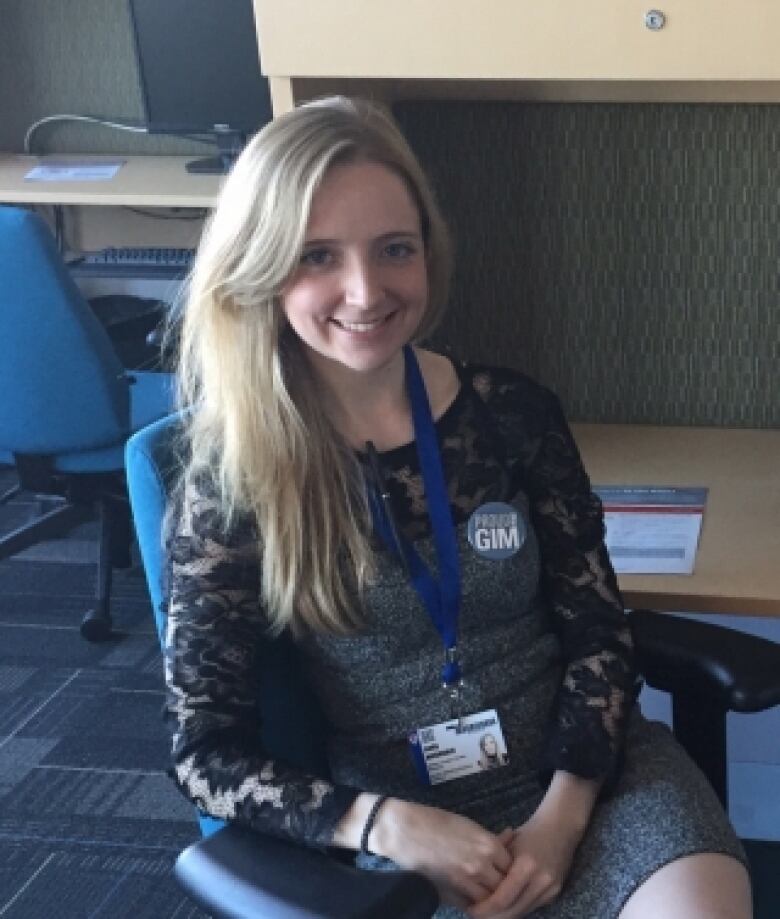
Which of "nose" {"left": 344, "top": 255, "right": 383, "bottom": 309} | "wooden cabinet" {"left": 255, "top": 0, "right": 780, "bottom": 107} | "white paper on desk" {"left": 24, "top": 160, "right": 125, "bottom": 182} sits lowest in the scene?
"white paper on desk" {"left": 24, "top": 160, "right": 125, "bottom": 182}

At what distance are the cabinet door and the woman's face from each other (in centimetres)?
25

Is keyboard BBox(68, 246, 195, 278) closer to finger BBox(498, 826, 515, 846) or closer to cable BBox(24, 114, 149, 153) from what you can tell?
cable BBox(24, 114, 149, 153)

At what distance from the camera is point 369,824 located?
1146 millimetres

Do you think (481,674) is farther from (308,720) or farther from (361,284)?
(361,284)

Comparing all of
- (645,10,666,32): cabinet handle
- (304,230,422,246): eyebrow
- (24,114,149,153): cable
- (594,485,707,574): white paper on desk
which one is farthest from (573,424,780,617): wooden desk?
Answer: (24,114,149,153): cable

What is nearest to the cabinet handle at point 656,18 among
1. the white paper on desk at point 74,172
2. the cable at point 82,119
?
the white paper on desk at point 74,172

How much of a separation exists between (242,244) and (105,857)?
1.28m

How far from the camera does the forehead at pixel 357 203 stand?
120 centimetres

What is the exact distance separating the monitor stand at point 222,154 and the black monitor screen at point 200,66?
3 cm

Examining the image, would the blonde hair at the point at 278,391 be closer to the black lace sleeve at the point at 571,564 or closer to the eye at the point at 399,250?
the eye at the point at 399,250

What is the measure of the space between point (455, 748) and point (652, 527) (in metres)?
0.43

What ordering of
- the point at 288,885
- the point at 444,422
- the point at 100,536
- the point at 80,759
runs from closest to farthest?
the point at 288,885 < the point at 444,422 < the point at 80,759 < the point at 100,536

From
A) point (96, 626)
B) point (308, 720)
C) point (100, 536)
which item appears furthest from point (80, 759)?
point (308, 720)

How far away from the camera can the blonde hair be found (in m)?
1.21
